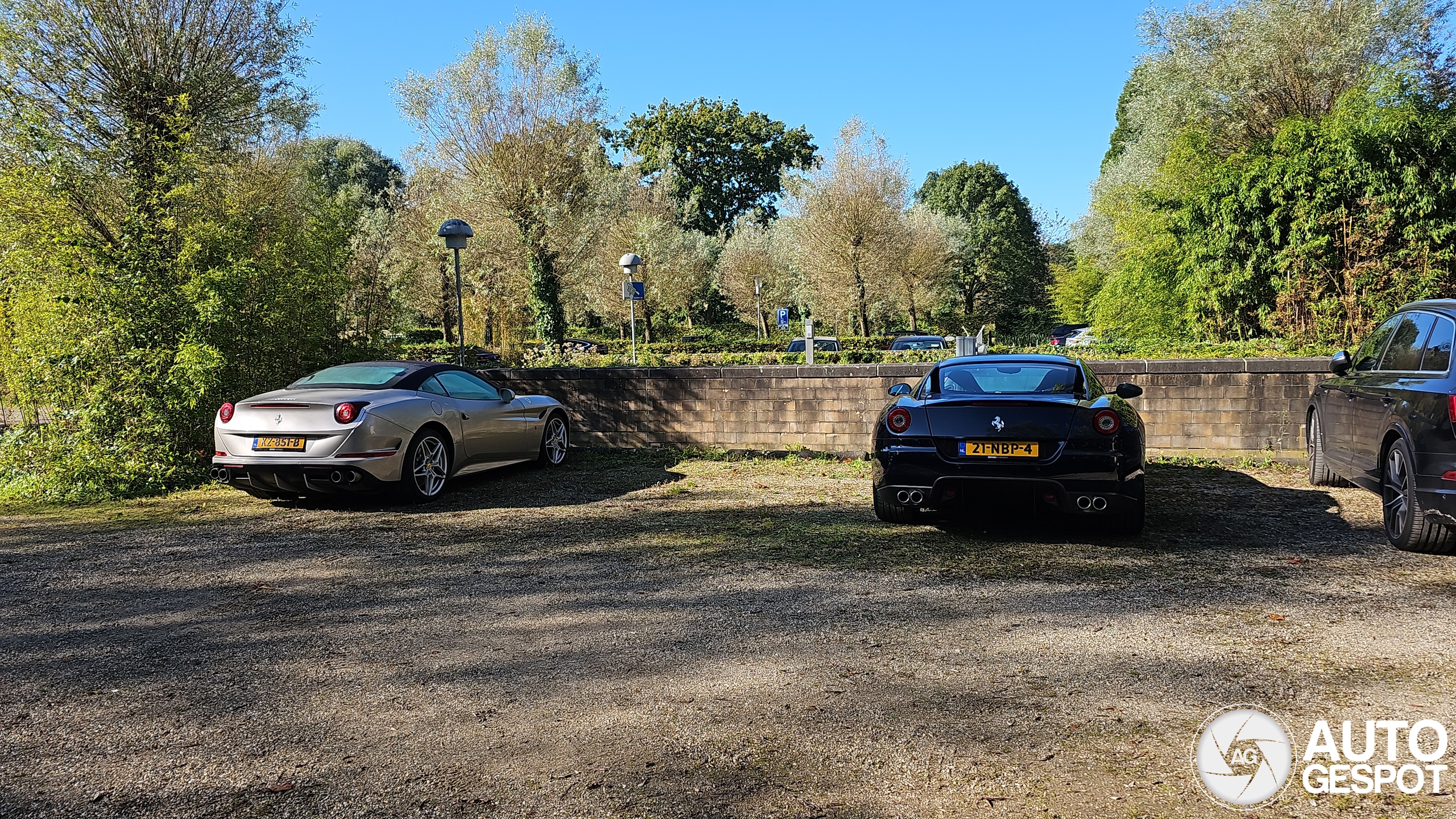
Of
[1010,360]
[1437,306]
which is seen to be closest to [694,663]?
[1010,360]

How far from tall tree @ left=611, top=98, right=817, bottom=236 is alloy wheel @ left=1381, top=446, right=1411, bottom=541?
70.2 m

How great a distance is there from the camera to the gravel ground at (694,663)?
289cm

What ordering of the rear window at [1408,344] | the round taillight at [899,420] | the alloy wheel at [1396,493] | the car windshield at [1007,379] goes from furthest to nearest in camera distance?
the car windshield at [1007,379] → the round taillight at [899,420] → the rear window at [1408,344] → the alloy wheel at [1396,493]

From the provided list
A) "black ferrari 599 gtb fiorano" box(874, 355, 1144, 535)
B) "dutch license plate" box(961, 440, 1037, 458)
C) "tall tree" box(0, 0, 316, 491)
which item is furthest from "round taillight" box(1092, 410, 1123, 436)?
"tall tree" box(0, 0, 316, 491)

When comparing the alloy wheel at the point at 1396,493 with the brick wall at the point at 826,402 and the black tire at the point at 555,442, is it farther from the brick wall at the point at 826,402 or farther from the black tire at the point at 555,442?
the black tire at the point at 555,442

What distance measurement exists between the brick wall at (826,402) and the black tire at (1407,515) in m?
3.79

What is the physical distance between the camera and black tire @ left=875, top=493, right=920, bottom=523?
6.88 m

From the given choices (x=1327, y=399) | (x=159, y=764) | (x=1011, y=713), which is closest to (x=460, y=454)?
(x=159, y=764)

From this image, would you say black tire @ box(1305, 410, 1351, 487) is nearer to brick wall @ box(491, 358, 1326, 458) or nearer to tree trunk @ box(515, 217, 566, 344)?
brick wall @ box(491, 358, 1326, 458)

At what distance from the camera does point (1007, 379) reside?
277 inches

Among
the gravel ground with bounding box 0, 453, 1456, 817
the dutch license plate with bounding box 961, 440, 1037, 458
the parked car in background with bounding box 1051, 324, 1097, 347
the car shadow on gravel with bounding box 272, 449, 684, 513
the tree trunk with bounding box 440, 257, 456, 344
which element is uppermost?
the tree trunk with bounding box 440, 257, 456, 344

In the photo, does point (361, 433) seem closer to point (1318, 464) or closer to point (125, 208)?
point (125, 208)

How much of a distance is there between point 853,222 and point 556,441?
95.7 feet

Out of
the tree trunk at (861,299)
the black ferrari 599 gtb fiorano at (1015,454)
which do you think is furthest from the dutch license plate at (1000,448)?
the tree trunk at (861,299)
